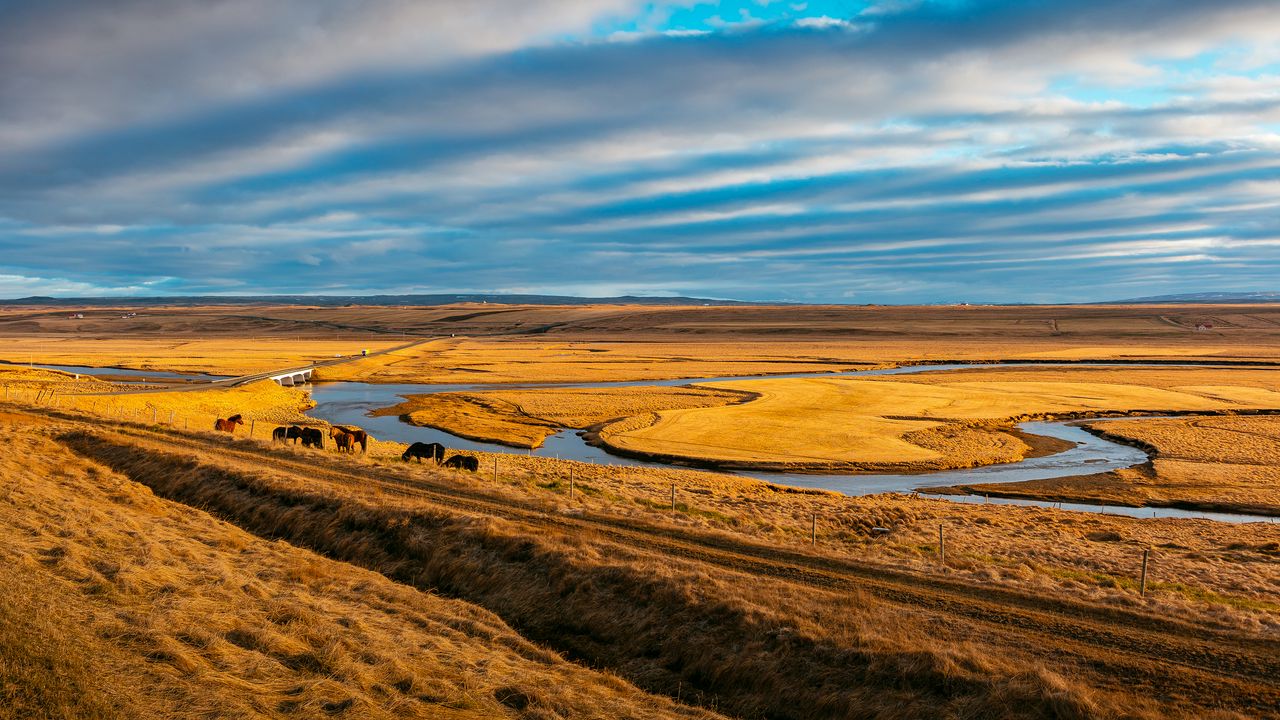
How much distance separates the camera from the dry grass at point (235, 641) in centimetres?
1049

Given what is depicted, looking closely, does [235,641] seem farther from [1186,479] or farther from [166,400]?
[166,400]

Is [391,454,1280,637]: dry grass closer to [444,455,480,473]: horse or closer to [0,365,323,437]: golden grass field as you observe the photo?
[444,455,480,473]: horse

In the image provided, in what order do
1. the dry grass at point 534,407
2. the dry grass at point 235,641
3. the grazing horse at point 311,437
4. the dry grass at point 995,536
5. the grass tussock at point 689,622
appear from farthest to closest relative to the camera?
1. the dry grass at point 534,407
2. the grazing horse at point 311,437
3. the dry grass at point 995,536
4. the grass tussock at point 689,622
5. the dry grass at point 235,641

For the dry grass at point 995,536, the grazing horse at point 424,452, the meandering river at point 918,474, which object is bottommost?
the meandering river at point 918,474

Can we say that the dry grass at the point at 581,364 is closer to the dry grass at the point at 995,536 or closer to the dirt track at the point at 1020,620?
the dry grass at the point at 995,536

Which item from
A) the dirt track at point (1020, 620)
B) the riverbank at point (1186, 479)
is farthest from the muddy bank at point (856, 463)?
the dirt track at point (1020, 620)

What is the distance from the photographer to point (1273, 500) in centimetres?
3588

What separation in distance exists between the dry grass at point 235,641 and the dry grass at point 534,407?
33.5 metres

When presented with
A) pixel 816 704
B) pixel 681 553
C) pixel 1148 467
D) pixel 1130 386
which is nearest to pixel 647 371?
pixel 1130 386

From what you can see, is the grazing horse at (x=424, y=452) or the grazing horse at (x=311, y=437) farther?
the grazing horse at (x=311, y=437)

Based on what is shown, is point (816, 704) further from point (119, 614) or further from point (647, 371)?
point (647, 371)

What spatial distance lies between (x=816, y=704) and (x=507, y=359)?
394 feet

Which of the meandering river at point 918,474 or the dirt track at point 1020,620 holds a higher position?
the dirt track at point 1020,620

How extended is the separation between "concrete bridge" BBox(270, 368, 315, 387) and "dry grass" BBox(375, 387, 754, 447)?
20062 millimetres
